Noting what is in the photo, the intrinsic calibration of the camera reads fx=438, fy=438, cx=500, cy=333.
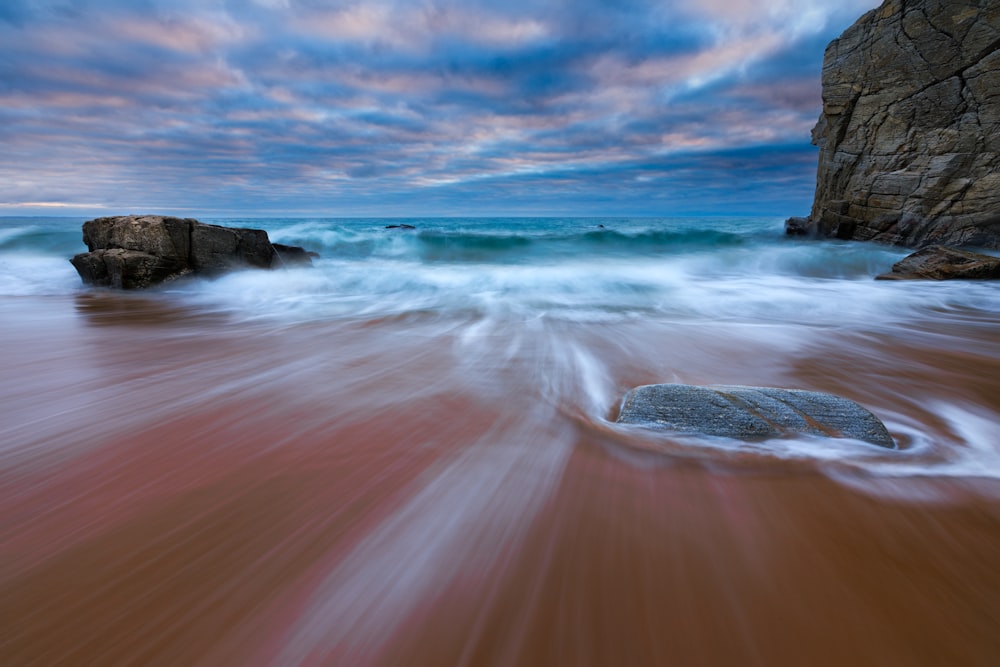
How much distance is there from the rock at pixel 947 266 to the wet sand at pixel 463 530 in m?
8.47

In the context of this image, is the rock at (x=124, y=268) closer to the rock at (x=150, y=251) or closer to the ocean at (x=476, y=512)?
the rock at (x=150, y=251)

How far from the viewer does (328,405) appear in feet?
9.47

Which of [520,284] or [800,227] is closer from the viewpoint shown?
[520,284]

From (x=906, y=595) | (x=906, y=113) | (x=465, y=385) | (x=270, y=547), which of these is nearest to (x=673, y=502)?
(x=906, y=595)

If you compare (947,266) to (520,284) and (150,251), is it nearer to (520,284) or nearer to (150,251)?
(520,284)

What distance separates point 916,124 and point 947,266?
10083mm

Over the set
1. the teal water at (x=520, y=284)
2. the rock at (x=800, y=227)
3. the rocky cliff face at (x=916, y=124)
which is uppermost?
the rocky cliff face at (x=916, y=124)

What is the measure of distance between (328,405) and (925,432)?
361 centimetres

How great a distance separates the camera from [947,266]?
30.7 feet

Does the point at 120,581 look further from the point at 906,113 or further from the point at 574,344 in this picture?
the point at 906,113

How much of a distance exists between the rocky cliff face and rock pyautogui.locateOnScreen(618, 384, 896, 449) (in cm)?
1787

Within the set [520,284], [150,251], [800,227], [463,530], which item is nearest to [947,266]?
[520,284]

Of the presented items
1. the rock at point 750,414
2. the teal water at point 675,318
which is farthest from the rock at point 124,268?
the rock at point 750,414

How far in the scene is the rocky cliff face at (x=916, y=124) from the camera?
45.9 feet
